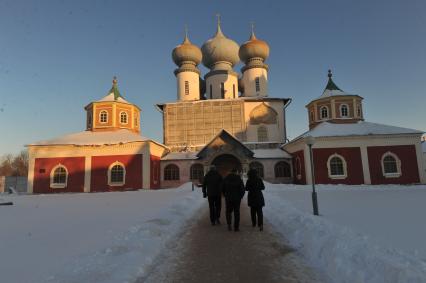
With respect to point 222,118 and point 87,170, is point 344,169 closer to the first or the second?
point 222,118

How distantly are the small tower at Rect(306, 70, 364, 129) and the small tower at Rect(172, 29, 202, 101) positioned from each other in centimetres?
1565

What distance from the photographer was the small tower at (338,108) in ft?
106

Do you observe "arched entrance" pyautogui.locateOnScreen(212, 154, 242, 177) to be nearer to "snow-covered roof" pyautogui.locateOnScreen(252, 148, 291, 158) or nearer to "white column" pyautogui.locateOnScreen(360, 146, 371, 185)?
"snow-covered roof" pyautogui.locateOnScreen(252, 148, 291, 158)

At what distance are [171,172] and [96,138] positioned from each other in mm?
8612

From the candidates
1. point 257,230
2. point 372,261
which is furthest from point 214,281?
point 257,230

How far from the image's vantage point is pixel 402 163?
27469 mm

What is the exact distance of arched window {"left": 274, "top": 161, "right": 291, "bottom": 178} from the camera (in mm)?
31375

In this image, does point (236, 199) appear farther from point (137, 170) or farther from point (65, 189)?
point (65, 189)

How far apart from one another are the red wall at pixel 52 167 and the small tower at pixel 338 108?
85.3 ft

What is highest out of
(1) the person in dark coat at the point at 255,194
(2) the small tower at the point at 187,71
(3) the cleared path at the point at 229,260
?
(2) the small tower at the point at 187,71

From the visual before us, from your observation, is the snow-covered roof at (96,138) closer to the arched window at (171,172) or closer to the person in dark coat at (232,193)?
the arched window at (171,172)

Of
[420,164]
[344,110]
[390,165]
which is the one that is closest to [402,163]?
[390,165]

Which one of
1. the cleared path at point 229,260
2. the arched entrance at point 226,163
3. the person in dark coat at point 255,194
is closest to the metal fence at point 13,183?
the arched entrance at point 226,163

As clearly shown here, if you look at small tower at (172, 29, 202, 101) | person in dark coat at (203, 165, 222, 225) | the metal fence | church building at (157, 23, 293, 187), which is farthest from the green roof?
the metal fence
